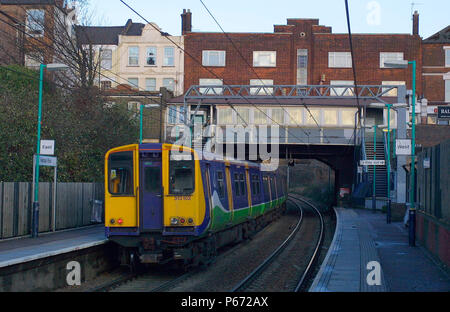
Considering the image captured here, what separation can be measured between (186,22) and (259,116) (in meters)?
15.9

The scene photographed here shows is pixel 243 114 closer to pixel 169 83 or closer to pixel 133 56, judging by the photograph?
pixel 169 83

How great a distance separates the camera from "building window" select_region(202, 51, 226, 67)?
163 feet

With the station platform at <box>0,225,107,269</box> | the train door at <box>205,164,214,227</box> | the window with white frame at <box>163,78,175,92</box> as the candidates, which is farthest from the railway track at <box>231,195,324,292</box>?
the window with white frame at <box>163,78,175,92</box>

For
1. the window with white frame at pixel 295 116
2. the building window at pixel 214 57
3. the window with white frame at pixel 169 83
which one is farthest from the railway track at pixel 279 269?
the building window at pixel 214 57

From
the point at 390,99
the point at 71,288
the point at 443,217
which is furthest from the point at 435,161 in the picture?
the point at 390,99

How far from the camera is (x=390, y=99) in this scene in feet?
137

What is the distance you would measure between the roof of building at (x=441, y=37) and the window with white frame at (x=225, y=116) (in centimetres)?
2155

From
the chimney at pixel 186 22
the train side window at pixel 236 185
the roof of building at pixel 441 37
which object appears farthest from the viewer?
the chimney at pixel 186 22

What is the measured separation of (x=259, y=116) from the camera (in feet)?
131

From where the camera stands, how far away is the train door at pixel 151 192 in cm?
1324

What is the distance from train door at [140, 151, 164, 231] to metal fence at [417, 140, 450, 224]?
6671 millimetres

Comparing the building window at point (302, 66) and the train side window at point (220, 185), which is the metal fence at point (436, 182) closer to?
the train side window at point (220, 185)

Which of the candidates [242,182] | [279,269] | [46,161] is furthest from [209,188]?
[46,161]

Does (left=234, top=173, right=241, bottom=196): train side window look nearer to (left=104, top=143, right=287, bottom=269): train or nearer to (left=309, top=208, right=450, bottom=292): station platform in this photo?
(left=309, top=208, right=450, bottom=292): station platform
